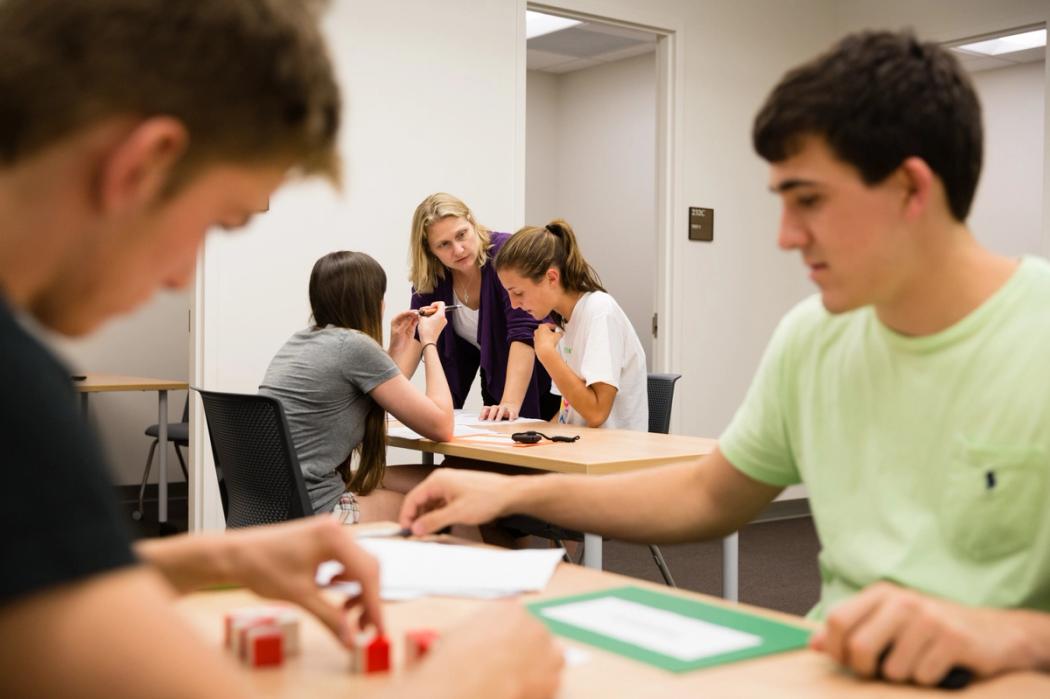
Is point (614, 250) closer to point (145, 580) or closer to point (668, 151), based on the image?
point (668, 151)

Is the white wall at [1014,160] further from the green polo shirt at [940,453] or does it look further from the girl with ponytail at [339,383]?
the green polo shirt at [940,453]

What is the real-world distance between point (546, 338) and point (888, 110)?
2.33m

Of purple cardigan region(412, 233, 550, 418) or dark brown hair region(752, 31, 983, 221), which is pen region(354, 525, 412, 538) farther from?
purple cardigan region(412, 233, 550, 418)

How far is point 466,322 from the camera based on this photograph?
13.0ft

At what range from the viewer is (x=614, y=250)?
7469 millimetres

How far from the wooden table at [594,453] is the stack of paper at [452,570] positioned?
3.87 ft

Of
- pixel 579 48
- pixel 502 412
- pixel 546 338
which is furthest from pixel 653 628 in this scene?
pixel 579 48

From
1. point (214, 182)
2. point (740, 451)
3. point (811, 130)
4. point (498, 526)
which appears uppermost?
point (811, 130)

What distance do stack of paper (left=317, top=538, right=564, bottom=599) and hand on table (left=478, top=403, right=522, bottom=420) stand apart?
2.20 metres

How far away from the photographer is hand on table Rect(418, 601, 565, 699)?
27.8 inches

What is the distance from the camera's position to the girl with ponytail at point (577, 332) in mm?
3314

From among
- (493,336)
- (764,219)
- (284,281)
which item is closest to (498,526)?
(493,336)

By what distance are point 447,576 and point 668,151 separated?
4377 millimetres

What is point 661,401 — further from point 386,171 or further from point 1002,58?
point 1002,58
